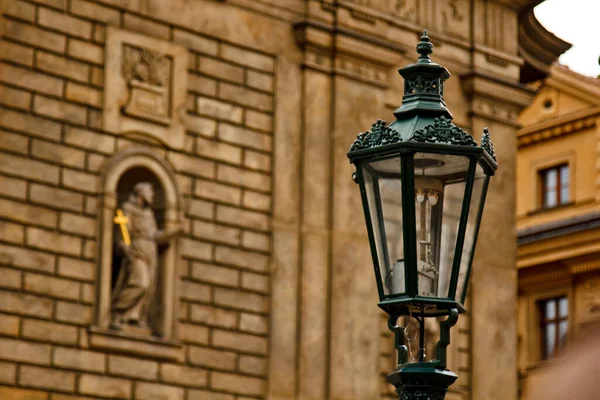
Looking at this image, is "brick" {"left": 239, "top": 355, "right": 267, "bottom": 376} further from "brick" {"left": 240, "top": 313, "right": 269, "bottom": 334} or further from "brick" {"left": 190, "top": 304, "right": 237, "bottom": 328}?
"brick" {"left": 190, "top": 304, "right": 237, "bottom": 328}

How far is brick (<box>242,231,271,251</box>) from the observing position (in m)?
19.5

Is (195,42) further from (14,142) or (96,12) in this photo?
(14,142)

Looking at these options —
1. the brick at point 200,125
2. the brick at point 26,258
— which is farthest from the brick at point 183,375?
the brick at point 200,125

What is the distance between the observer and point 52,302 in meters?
17.4

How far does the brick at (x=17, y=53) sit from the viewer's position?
1725 cm

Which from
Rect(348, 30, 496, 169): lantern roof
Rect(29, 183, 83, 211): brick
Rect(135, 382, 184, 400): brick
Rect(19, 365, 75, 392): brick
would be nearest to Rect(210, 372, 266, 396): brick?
Rect(135, 382, 184, 400): brick

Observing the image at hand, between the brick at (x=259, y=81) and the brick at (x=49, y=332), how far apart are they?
427 cm

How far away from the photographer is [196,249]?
19.0 m

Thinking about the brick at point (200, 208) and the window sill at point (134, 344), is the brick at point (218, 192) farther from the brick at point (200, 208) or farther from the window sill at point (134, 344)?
the window sill at point (134, 344)

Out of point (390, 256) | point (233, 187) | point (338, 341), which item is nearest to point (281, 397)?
point (338, 341)

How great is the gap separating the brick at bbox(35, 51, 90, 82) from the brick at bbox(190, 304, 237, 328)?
3.06 meters

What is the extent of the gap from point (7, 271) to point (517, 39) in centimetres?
1035

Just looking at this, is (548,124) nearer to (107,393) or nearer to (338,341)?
(338,341)

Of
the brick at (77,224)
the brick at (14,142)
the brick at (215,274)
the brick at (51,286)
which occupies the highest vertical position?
the brick at (14,142)
